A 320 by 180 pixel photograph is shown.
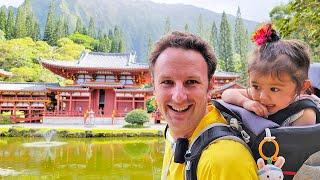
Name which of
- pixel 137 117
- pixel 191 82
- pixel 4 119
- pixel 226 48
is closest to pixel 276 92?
pixel 191 82

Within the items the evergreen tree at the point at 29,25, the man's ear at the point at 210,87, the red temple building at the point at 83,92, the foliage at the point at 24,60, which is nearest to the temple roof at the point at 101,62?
the red temple building at the point at 83,92

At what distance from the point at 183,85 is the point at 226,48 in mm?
48986

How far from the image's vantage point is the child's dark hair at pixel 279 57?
1454mm

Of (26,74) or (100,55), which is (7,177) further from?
(26,74)

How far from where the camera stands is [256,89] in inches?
62.4

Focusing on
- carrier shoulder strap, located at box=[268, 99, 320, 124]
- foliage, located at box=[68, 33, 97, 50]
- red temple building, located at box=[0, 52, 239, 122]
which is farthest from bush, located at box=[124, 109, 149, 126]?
foliage, located at box=[68, 33, 97, 50]

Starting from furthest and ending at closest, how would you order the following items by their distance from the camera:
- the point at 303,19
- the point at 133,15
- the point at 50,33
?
1. the point at 133,15
2. the point at 50,33
3. the point at 303,19

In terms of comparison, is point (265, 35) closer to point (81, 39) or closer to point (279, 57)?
point (279, 57)

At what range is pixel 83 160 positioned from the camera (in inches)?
421

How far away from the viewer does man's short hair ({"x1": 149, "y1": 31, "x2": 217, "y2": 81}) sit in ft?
4.61

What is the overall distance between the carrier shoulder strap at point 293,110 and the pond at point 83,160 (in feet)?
23.4

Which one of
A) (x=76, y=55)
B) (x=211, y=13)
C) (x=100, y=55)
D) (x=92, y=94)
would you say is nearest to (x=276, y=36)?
(x=92, y=94)

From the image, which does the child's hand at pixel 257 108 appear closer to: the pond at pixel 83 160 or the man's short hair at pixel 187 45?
the man's short hair at pixel 187 45

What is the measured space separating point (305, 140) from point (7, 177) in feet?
26.8
